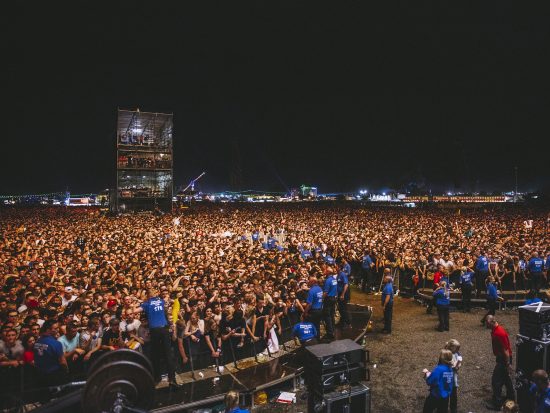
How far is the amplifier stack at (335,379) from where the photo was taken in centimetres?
418

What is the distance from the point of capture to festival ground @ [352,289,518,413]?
5984 millimetres

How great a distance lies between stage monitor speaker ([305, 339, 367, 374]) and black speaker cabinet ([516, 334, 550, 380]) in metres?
2.83

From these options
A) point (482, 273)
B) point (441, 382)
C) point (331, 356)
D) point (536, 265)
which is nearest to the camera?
point (331, 356)

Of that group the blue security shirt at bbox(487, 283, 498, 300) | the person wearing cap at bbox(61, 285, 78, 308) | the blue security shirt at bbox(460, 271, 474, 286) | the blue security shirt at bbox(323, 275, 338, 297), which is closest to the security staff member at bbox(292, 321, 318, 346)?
the blue security shirt at bbox(323, 275, 338, 297)

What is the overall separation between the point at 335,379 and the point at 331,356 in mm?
343

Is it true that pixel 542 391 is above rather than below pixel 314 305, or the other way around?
above

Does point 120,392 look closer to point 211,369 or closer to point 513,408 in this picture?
point 513,408

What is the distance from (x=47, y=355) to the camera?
17.3 feet

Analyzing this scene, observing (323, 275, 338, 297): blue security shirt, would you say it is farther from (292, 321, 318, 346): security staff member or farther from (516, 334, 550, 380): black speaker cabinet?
(516, 334, 550, 380): black speaker cabinet

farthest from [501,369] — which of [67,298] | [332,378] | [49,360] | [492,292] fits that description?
[67,298]

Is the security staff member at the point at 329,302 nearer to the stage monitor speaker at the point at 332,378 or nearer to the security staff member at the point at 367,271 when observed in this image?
the stage monitor speaker at the point at 332,378

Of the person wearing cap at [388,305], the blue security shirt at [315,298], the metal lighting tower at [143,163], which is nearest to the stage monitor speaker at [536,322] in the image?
the person wearing cap at [388,305]

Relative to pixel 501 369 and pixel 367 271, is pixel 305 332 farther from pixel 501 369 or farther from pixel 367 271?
pixel 367 271

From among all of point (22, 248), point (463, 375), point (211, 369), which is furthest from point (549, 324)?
point (22, 248)
